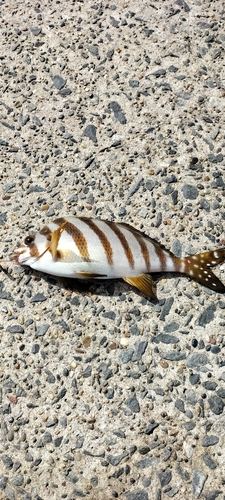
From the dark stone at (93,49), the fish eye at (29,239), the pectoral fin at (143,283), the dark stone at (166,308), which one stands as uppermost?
the dark stone at (93,49)

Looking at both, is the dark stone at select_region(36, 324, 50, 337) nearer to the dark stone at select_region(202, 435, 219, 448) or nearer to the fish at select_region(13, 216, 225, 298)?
the fish at select_region(13, 216, 225, 298)

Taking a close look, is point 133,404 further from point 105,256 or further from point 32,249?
point 32,249

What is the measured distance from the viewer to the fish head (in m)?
3.44

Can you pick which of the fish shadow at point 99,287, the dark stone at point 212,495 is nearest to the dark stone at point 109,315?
the fish shadow at point 99,287

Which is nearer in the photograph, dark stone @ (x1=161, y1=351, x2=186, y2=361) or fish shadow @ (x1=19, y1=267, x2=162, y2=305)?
dark stone @ (x1=161, y1=351, x2=186, y2=361)

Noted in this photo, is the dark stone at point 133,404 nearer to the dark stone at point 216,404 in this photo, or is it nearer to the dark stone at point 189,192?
the dark stone at point 216,404

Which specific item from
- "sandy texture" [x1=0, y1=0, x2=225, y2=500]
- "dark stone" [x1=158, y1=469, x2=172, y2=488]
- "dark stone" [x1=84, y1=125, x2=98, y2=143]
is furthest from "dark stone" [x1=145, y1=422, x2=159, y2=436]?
"dark stone" [x1=84, y1=125, x2=98, y2=143]

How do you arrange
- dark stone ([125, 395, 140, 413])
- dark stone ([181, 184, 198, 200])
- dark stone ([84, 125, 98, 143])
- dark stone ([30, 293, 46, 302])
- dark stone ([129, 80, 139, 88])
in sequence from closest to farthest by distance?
1. dark stone ([125, 395, 140, 413])
2. dark stone ([30, 293, 46, 302])
3. dark stone ([181, 184, 198, 200])
4. dark stone ([84, 125, 98, 143])
5. dark stone ([129, 80, 139, 88])

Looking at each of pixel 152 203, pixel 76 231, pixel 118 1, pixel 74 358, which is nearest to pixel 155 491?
pixel 74 358

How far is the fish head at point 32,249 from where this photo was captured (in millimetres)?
3438

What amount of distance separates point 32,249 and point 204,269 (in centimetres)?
108

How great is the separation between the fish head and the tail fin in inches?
34.0

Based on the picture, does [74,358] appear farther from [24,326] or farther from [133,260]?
[133,260]

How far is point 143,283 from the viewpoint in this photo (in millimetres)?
3484
